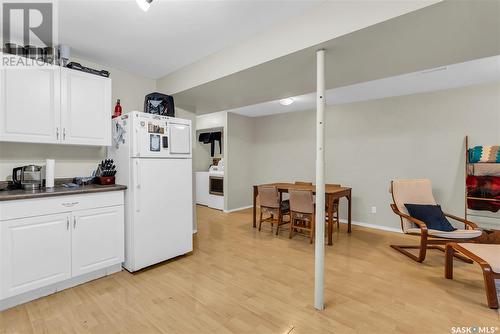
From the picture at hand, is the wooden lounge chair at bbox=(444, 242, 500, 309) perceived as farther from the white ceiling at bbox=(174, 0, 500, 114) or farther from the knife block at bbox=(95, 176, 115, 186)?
the knife block at bbox=(95, 176, 115, 186)

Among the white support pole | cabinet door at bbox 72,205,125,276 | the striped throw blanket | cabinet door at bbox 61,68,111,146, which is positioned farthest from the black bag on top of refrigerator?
the striped throw blanket

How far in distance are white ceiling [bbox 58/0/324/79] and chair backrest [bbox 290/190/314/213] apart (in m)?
2.29

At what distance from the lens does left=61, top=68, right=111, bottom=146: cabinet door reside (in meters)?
2.33

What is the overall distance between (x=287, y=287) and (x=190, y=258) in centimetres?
131

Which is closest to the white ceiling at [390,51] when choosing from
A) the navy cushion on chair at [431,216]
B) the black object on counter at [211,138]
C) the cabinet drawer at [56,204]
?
the cabinet drawer at [56,204]

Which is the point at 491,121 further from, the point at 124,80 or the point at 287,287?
the point at 124,80

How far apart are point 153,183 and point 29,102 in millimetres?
1333

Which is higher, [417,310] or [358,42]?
[358,42]

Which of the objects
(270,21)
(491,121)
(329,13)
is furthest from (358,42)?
(491,121)

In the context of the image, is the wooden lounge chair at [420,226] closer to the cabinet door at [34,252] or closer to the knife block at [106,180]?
the knife block at [106,180]

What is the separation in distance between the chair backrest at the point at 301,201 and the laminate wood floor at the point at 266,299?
Answer: 2.47 ft

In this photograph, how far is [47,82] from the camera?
7.27ft

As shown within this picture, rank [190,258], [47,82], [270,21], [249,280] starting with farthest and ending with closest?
[190,258] → [249,280] → [47,82] → [270,21]

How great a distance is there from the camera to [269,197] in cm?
391
